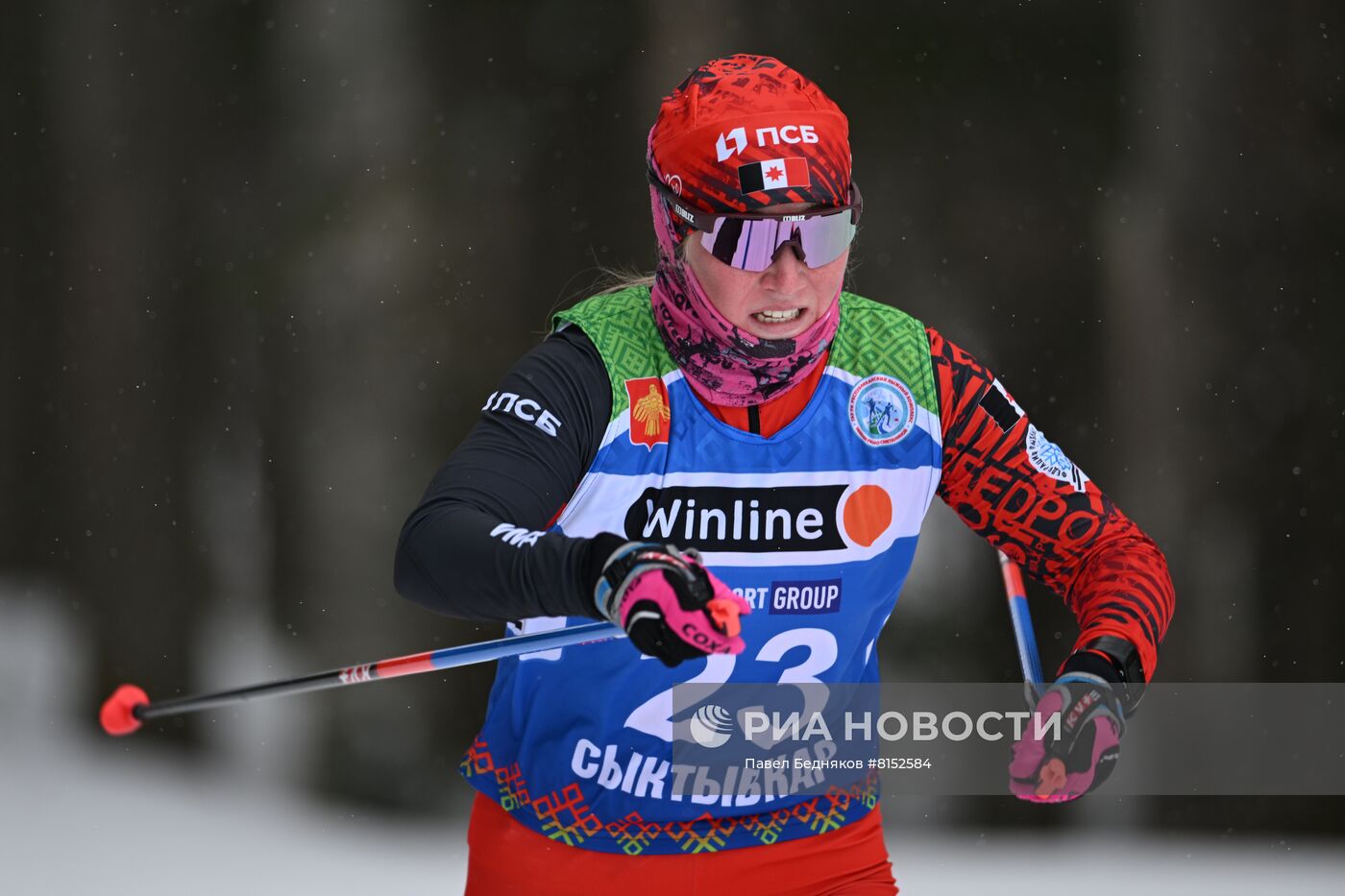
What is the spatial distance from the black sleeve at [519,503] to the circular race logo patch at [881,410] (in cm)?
40

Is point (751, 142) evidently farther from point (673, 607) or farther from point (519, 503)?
point (673, 607)

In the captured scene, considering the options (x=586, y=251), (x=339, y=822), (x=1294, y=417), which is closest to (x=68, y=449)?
(x=339, y=822)

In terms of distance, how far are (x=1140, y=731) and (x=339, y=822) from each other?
2769mm

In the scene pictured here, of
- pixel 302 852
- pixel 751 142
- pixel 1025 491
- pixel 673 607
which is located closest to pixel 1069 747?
pixel 1025 491

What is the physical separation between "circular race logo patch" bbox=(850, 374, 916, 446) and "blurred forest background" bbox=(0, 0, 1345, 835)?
2.55 m

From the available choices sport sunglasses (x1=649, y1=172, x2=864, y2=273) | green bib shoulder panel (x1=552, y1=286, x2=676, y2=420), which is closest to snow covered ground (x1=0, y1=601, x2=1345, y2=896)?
green bib shoulder panel (x1=552, y1=286, x2=676, y2=420)

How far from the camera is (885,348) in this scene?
2.67 meters

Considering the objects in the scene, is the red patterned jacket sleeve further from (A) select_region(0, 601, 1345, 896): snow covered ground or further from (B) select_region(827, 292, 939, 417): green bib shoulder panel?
(A) select_region(0, 601, 1345, 896): snow covered ground

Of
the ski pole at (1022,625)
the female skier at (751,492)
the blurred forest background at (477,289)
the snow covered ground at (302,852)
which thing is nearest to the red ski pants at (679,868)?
the female skier at (751,492)

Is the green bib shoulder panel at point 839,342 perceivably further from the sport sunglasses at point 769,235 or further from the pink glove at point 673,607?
the pink glove at point 673,607

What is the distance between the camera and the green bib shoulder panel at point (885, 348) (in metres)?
2.62

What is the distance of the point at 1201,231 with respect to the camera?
548cm

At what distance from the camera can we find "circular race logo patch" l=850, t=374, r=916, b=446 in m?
2.60

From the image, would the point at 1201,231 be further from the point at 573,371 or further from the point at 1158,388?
the point at 573,371
